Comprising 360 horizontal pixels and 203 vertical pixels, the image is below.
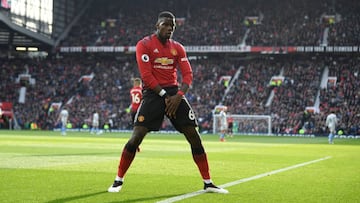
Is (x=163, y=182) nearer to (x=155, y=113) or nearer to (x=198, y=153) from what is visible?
(x=198, y=153)

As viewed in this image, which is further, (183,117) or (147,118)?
(183,117)

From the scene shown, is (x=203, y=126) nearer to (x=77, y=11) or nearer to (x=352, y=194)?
(x=77, y=11)

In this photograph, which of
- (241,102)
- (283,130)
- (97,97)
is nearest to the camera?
(283,130)

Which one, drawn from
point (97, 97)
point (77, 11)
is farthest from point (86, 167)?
point (77, 11)

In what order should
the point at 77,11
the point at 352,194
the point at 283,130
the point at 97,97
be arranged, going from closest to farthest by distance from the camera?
the point at 352,194 → the point at 283,130 → the point at 97,97 → the point at 77,11

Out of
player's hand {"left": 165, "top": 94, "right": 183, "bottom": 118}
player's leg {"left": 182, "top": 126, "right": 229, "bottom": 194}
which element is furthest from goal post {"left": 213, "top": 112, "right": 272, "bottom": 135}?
player's hand {"left": 165, "top": 94, "right": 183, "bottom": 118}

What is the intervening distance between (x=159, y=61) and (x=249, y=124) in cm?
4646

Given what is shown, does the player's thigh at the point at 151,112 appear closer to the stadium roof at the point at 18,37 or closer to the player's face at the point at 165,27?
the player's face at the point at 165,27

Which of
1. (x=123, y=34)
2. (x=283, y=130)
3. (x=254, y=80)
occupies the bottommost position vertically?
(x=283, y=130)

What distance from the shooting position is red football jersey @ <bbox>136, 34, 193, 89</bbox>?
30.6 feet

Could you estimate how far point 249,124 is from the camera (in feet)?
182

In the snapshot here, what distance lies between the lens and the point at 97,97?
6391cm

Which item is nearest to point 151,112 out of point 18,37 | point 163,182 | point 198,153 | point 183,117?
point 183,117

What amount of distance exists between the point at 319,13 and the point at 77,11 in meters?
28.4
